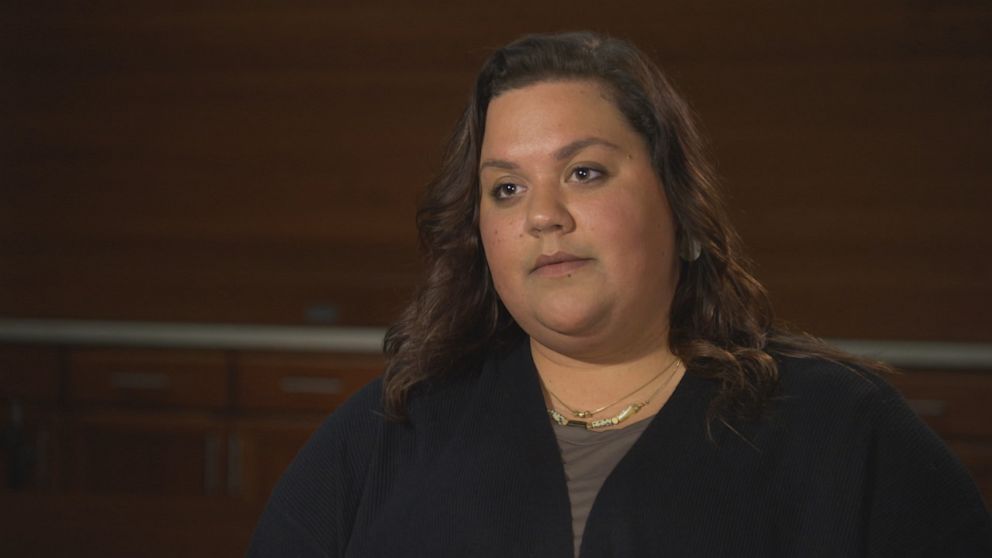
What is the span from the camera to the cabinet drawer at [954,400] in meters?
3.32

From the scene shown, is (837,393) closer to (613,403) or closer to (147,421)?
(613,403)

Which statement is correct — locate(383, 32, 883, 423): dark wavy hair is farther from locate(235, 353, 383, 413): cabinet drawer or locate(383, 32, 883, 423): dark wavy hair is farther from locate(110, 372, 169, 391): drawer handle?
locate(110, 372, 169, 391): drawer handle

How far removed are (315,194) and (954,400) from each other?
2.09 meters

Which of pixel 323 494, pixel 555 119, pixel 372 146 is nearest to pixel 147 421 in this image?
pixel 372 146

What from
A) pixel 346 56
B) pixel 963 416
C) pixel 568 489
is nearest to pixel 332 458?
pixel 568 489

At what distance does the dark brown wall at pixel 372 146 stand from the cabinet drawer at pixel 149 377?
23 centimetres

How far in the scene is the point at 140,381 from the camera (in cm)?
387

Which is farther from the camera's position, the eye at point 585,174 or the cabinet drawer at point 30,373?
the cabinet drawer at point 30,373

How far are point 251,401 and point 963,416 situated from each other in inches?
83.3

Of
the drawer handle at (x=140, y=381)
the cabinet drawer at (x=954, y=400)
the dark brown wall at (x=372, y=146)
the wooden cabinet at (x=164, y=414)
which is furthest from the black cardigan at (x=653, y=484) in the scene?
the drawer handle at (x=140, y=381)

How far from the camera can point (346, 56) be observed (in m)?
3.97

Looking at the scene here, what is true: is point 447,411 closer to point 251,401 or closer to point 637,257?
point 637,257

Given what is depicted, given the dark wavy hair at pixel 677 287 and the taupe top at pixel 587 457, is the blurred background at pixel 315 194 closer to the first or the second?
the dark wavy hair at pixel 677 287

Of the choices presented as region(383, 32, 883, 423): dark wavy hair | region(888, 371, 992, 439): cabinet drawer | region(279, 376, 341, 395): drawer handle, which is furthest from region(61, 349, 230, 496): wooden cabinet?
region(383, 32, 883, 423): dark wavy hair
